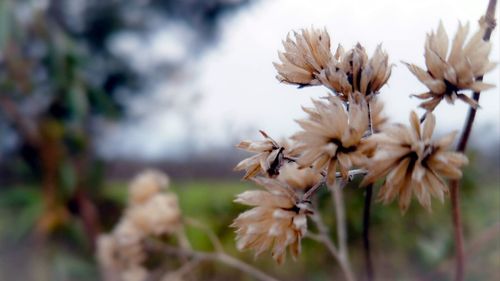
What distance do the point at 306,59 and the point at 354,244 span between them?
2.70 ft

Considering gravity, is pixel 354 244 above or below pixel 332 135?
below

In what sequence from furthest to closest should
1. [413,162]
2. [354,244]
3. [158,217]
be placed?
[354,244]
[158,217]
[413,162]

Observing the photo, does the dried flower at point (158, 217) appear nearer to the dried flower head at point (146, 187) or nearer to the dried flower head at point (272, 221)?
the dried flower head at point (146, 187)

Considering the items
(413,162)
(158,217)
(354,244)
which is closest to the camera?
(413,162)

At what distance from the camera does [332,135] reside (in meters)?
0.19

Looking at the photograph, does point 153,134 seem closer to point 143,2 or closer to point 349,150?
point 143,2

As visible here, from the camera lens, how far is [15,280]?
1.66 meters

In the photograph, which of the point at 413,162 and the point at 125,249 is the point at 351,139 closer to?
the point at 413,162

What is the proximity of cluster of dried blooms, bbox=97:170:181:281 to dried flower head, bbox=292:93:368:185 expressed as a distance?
12.4 inches

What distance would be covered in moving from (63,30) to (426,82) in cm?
174

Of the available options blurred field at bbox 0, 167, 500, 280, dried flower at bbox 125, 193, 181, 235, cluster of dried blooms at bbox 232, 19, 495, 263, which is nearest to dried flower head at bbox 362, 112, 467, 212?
Answer: cluster of dried blooms at bbox 232, 19, 495, 263

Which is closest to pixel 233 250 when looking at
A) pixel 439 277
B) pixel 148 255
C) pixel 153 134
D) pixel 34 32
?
pixel 439 277

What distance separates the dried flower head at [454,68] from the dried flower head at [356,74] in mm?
14

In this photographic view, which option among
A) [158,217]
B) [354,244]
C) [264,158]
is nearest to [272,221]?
[264,158]
